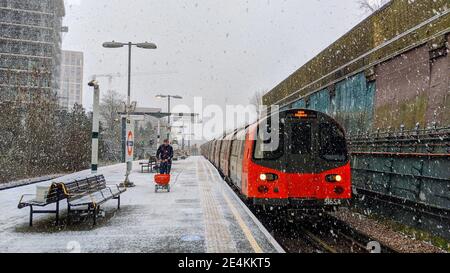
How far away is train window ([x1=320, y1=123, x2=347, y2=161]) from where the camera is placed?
9008 mm

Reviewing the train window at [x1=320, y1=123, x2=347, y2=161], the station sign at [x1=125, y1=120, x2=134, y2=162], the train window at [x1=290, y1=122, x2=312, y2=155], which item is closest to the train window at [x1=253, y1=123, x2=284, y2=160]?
the train window at [x1=290, y1=122, x2=312, y2=155]

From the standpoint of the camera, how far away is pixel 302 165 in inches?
349

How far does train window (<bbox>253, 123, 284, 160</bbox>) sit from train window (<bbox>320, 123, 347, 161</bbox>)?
0.89 meters

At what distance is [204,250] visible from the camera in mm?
6094

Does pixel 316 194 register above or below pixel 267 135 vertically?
below

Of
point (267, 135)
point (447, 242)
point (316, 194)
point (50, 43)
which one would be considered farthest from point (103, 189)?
point (50, 43)

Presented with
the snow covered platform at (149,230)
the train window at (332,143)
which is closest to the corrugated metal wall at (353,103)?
the train window at (332,143)

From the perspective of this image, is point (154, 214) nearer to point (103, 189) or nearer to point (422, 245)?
point (103, 189)

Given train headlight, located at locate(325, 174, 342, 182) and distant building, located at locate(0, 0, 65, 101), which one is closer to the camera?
train headlight, located at locate(325, 174, 342, 182)

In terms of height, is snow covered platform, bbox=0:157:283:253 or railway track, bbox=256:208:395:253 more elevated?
snow covered platform, bbox=0:157:283:253

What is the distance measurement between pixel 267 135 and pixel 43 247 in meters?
5.02

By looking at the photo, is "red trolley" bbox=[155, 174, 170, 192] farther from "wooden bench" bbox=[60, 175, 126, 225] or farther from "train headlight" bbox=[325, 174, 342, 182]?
"train headlight" bbox=[325, 174, 342, 182]
